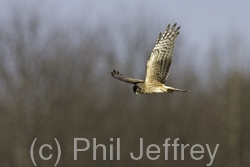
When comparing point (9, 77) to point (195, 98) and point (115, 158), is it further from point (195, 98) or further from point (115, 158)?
point (195, 98)

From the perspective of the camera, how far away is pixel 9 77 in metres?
39.0

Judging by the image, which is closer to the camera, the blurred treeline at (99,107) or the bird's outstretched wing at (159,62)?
the bird's outstretched wing at (159,62)

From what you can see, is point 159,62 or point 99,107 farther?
point 99,107

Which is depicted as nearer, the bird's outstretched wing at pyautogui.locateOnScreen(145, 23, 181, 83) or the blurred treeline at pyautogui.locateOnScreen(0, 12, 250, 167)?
the bird's outstretched wing at pyautogui.locateOnScreen(145, 23, 181, 83)

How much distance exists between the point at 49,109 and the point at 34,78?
6.18ft

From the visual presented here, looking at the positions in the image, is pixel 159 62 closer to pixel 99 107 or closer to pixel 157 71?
pixel 157 71

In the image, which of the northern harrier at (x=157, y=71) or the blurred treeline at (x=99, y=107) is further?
the blurred treeline at (x=99, y=107)

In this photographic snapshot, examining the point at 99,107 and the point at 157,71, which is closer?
the point at 157,71

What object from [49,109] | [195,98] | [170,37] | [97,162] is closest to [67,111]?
[49,109]

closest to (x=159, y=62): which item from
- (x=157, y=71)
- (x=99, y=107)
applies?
(x=157, y=71)

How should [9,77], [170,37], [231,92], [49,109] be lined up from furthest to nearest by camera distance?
[231,92]
[49,109]
[9,77]
[170,37]

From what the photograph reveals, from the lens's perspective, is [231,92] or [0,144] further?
[231,92]

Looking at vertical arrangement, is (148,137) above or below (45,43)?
below

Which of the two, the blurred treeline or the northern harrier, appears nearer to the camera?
the northern harrier
